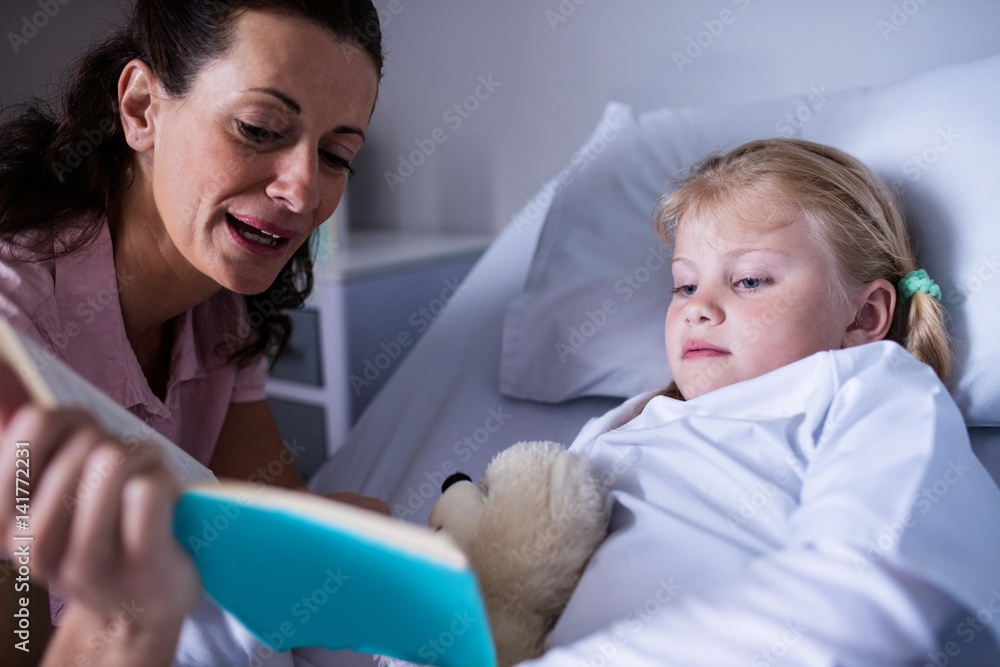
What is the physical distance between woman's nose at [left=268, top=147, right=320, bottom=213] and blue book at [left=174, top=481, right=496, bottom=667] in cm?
41

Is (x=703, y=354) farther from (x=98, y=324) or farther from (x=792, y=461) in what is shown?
(x=98, y=324)

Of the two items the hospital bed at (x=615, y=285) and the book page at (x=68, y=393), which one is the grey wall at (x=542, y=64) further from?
the book page at (x=68, y=393)

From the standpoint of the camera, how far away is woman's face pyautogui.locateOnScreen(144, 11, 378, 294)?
887 millimetres

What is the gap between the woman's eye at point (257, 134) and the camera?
0.89m

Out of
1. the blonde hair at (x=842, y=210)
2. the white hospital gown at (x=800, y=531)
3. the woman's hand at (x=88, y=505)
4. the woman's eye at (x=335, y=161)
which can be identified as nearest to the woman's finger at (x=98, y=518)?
the woman's hand at (x=88, y=505)

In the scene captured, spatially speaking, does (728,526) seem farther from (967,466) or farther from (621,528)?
(967,466)

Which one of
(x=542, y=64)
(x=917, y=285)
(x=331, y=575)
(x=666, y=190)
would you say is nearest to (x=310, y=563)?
(x=331, y=575)

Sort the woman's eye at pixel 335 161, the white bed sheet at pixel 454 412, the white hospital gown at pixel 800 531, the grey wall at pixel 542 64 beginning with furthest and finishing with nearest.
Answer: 1. the grey wall at pixel 542 64
2. the white bed sheet at pixel 454 412
3. the woman's eye at pixel 335 161
4. the white hospital gown at pixel 800 531

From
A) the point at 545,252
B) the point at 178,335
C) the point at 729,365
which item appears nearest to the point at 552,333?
the point at 545,252

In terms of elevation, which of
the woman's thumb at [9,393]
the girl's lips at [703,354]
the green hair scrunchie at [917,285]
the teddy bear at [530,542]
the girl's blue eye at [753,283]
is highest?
the woman's thumb at [9,393]

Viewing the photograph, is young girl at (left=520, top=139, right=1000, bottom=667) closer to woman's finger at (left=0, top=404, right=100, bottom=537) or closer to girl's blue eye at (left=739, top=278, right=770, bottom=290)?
girl's blue eye at (left=739, top=278, right=770, bottom=290)

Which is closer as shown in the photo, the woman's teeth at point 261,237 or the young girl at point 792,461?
the young girl at point 792,461

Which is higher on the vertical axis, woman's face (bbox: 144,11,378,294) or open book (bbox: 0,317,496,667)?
woman's face (bbox: 144,11,378,294)

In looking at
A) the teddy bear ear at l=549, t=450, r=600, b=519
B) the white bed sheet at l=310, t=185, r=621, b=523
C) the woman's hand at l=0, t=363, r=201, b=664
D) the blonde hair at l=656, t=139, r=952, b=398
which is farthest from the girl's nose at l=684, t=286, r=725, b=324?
the woman's hand at l=0, t=363, r=201, b=664
